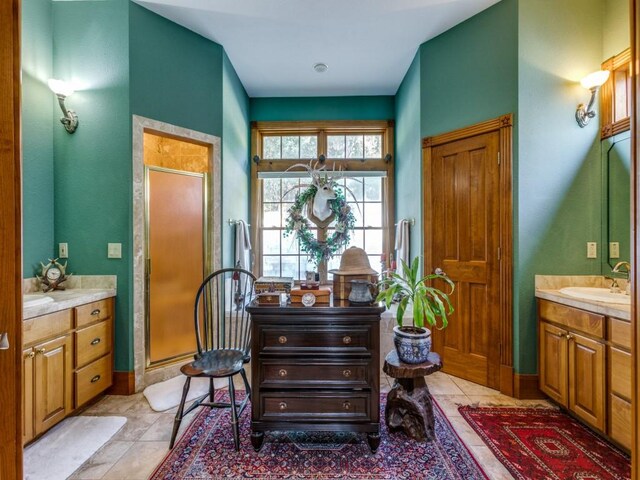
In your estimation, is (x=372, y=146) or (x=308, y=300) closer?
(x=308, y=300)

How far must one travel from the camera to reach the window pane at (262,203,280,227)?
168 inches

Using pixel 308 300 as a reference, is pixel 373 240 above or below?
above

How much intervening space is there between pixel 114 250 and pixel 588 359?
3710 millimetres

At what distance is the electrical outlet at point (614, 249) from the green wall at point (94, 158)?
4024mm

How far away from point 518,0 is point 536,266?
2.20m

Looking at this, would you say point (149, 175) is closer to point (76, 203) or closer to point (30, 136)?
point (76, 203)

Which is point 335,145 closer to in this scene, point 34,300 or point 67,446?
point 34,300

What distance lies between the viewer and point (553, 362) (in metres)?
2.29

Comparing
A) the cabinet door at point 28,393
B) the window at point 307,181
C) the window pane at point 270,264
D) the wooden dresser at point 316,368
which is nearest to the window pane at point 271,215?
the window at point 307,181

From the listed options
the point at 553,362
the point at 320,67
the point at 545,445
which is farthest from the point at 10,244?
the point at 320,67

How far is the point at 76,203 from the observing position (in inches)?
102

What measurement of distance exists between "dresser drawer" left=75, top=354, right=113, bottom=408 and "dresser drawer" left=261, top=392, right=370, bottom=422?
1524 millimetres

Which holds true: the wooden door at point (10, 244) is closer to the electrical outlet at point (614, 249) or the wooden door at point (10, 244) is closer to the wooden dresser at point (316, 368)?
the wooden dresser at point (316, 368)

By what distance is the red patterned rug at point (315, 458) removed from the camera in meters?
1.69
